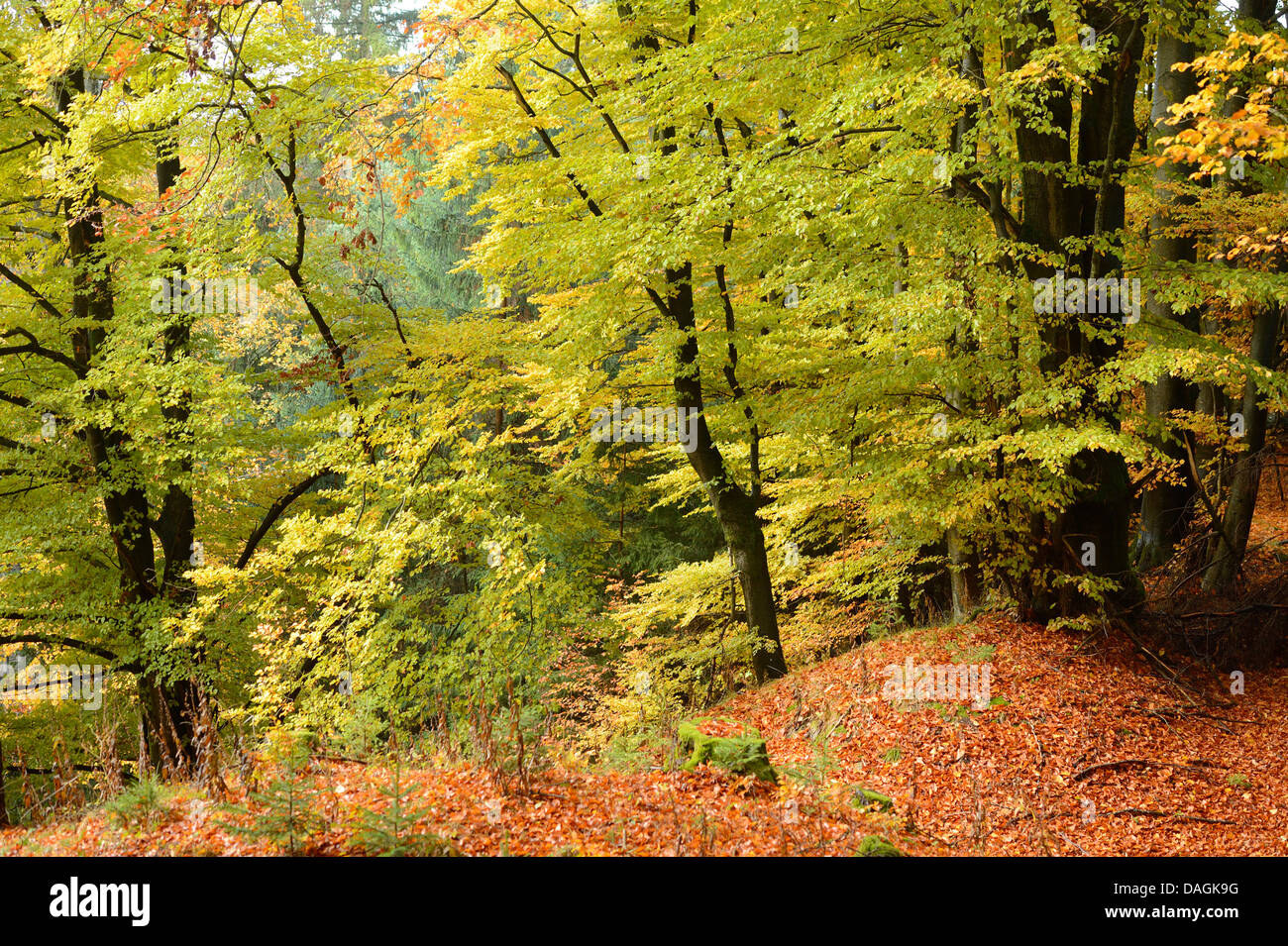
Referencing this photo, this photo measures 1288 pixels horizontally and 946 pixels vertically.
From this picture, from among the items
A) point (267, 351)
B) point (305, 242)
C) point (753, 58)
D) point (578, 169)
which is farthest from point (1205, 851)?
point (267, 351)

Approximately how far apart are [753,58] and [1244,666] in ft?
27.9

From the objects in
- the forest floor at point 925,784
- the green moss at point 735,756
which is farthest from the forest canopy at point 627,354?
the green moss at point 735,756

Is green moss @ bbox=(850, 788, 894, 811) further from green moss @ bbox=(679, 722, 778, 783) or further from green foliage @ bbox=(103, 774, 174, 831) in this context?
green foliage @ bbox=(103, 774, 174, 831)

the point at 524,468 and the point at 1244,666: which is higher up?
the point at 524,468

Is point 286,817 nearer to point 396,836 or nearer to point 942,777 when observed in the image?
point 396,836

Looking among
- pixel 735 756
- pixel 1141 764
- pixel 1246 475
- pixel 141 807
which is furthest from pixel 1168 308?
pixel 141 807

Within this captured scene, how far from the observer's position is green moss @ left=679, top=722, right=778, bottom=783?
20.9ft

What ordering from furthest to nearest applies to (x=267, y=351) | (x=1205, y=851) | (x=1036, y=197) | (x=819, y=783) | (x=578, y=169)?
1. (x=267, y=351)
2. (x=578, y=169)
3. (x=1036, y=197)
4. (x=1205, y=851)
5. (x=819, y=783)

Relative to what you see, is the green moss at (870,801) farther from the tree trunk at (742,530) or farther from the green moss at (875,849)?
the tree trunk at (742,530)

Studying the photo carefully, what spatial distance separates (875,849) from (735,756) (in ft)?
5.15

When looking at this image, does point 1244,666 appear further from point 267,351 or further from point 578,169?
point 267,351

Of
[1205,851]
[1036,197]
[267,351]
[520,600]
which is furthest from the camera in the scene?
[267,351]

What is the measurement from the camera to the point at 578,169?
10375mm

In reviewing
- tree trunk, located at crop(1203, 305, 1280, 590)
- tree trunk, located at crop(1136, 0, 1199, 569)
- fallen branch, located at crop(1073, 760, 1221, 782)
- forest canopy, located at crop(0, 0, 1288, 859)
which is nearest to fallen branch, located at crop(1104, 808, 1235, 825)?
fallen branch, located at crop(1073, 760, 1221, 782)
